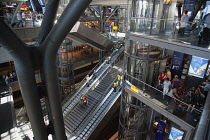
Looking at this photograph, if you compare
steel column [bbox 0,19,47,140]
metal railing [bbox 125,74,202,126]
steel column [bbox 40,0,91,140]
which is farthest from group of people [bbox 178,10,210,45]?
steel column [bbox 0,19,47,140]

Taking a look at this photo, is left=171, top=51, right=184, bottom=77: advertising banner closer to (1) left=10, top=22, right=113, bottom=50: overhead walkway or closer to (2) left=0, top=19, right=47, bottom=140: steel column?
(1) left=10, top=22, right=113, bottom=50: overhead walkway

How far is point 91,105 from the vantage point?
15.0 meters

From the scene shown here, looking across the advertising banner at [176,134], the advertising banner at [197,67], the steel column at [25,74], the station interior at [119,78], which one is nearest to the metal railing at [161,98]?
the station interior at [119,78]

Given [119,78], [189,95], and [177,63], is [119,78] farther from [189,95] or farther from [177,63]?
[189,95]

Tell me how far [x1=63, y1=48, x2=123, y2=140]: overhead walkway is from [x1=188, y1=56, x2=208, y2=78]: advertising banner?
651cm

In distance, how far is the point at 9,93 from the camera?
1485 centimetres

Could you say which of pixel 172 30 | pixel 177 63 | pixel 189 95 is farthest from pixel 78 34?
pixel 189 95

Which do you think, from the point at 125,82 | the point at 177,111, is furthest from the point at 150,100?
the point at 125,82

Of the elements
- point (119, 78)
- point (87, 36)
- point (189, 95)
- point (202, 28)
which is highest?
point (202, 28)

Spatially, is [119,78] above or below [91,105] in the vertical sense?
above

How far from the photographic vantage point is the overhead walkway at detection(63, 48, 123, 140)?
13.4 metres

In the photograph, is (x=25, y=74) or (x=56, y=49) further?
(x=56, y=49)

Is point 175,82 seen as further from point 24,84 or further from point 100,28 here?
point 100,28

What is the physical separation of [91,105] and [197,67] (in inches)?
380
